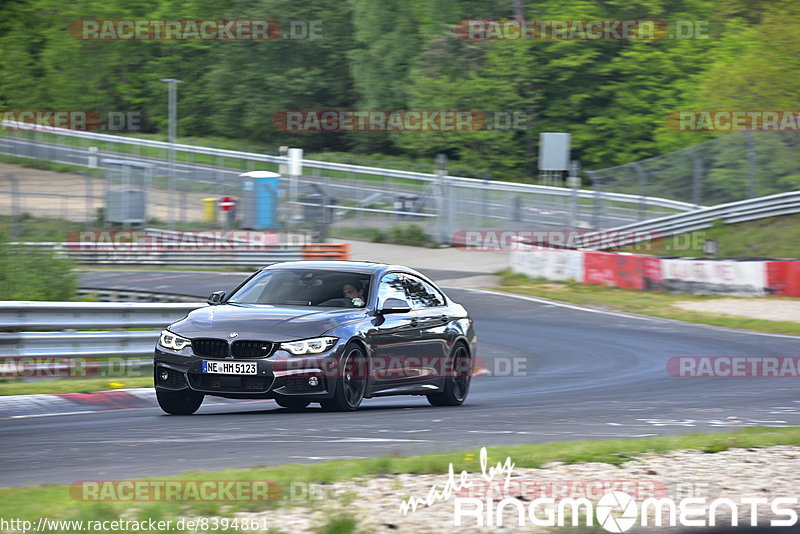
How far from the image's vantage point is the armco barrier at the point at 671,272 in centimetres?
2662

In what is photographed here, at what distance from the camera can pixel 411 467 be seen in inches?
286

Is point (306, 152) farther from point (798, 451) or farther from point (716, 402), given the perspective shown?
point (798, 451)

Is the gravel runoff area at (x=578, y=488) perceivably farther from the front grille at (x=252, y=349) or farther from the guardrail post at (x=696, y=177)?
the guardrail post at (x=696, y=177)

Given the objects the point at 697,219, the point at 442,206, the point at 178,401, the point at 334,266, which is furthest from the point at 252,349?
the point at 442,206

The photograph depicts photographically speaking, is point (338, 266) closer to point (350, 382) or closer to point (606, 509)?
point (350, 382)

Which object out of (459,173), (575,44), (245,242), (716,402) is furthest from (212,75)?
(716,402)

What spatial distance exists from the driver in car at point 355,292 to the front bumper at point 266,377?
1.06 metres

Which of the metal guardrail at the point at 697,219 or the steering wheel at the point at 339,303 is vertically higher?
the metal guardrail at the point at 697,219

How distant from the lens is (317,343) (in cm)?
1059

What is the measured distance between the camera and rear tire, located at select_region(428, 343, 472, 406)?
1273 centimetres

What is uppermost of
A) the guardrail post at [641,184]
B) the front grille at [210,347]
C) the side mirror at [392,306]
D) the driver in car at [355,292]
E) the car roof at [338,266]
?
the guardrail post at [641,184]

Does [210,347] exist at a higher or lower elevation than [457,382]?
higher

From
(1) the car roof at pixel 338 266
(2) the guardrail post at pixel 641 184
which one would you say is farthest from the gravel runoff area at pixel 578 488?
(2) the guardrail post at pixel 641 184

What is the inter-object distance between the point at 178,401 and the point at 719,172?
1019 inches
